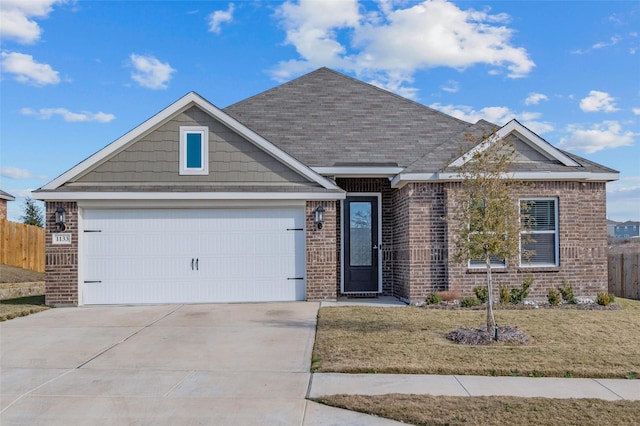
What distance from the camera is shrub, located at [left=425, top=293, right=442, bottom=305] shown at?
11770 mm

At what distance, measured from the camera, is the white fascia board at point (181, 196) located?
1217 cm

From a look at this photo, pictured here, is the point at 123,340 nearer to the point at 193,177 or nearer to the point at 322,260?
the point at 193,177

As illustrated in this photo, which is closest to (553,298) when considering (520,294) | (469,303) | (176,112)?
(520,294)

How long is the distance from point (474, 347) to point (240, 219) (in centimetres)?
663

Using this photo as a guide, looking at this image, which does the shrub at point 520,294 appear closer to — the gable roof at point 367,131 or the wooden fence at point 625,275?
the gable roof at point 367,131

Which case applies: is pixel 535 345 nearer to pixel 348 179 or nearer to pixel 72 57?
pixel 348 179

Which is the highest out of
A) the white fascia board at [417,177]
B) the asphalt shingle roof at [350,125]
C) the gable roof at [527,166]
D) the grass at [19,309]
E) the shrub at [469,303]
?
the asphalt shingle roof at [350,125]

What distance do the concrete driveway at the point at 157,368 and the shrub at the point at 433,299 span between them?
2.74 metres

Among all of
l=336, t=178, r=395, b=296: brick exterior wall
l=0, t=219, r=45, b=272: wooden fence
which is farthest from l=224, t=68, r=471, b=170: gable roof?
l=0, t=219, r=45, b=272: wooden fence

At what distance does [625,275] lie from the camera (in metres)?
16.4

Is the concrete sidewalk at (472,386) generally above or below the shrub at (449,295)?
below

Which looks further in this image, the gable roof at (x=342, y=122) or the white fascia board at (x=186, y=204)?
the gable roof at (x=342, y=122)

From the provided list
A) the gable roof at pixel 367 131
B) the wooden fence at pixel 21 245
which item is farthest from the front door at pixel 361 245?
the wooden fence at pixel 21 245

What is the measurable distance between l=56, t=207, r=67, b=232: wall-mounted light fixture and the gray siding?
992mm
